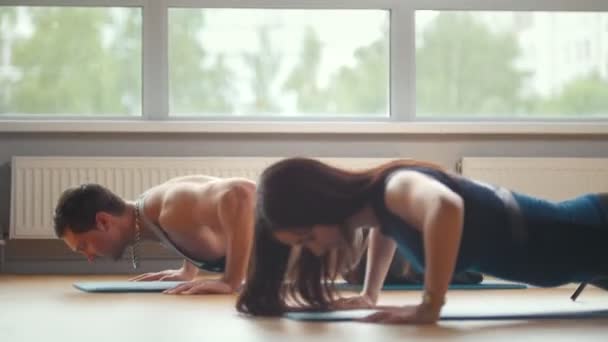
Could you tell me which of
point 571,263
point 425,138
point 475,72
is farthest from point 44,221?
point 571,263

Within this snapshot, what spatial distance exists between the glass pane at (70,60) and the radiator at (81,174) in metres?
0.41

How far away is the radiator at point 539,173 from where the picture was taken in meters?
5.46

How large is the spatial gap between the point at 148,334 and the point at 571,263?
123 centimetres

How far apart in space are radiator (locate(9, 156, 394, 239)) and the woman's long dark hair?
251cm

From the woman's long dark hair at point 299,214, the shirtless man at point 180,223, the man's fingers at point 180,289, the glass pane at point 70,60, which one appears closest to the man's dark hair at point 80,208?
the shirtless man at point 180,223

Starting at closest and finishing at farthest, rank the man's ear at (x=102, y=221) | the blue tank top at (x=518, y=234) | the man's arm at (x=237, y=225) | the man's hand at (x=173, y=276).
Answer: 1. the blue tank top at (x=518, y=234)
2. the man's arm at (x=237, y=225)
3. the man's ear at (x=102, y=221)
4. the man's hand at (x=173, y=276)

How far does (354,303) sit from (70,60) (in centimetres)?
325

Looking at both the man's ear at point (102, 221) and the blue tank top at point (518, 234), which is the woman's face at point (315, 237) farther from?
the man's ear at point (102, 221)

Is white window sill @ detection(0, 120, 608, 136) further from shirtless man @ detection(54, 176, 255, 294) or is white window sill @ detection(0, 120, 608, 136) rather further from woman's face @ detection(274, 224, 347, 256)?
woman's face @ detection(274, 224, 347, 256)

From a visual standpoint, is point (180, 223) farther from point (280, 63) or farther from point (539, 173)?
point (539, 173)

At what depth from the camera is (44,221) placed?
5391 mm

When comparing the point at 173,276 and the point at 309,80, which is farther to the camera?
the point at 309,80

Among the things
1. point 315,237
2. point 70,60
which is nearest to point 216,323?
point 315,237

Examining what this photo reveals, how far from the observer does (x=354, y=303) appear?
3.04 m
